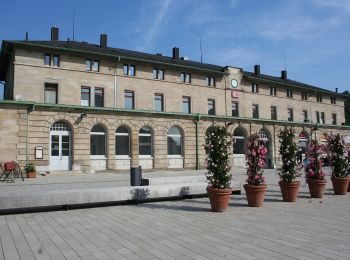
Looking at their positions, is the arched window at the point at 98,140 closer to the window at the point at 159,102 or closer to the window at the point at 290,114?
the window at the point at 159,102

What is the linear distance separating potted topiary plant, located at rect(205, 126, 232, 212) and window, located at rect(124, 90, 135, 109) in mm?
26343

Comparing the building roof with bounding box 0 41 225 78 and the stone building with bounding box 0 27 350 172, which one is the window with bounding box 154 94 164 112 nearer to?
the stone building with bounding box 0 27 350 172

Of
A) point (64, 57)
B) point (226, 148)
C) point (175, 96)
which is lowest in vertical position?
point (226, 148)

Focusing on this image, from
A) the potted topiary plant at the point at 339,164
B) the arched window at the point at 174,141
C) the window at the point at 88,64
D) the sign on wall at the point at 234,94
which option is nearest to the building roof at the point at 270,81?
the sign on wall at the point at 234,94

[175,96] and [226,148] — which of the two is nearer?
[226,148]

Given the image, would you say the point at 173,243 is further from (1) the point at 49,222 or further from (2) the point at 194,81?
(2) the point at 194,81

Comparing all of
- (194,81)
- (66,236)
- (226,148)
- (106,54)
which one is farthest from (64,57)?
(66,236)

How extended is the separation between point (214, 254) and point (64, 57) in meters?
30.3

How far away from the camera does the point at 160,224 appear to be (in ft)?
26.9

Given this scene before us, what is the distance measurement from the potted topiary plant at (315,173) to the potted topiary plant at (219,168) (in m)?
4.26

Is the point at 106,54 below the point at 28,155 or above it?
above

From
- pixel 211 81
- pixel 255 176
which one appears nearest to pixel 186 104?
pixel 211 81

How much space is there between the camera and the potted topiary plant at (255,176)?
423 inches

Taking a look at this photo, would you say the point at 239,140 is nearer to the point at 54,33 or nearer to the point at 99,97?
the point at 99,97
